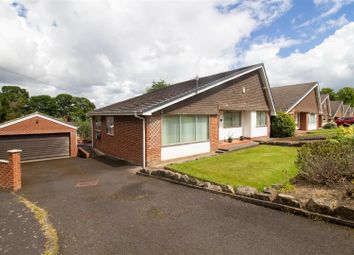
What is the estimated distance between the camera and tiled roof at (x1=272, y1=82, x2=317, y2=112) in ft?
76.9

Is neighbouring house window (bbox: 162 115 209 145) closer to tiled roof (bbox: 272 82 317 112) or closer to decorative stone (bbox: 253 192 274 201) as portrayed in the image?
decorative stone (bbox: 253 192 274 201)

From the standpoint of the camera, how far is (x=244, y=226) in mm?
4605

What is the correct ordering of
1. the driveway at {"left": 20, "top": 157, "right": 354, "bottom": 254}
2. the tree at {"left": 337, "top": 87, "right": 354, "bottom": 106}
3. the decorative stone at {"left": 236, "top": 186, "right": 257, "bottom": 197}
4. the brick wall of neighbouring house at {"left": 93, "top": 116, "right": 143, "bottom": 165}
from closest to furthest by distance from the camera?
the driveway at {"left": 20, "top": 157, "right": 354, "bottom": 254}, the decorative stone at {"left": 236, "top": 186, "right": 257, "bottom": 197}, the brick wall of neighbouring house at {"left": 93, "top": 116, "right": 143, "bottom": 165}, the tree at {"left": 337, "top": 87, "right": 354, "bottom": 106}

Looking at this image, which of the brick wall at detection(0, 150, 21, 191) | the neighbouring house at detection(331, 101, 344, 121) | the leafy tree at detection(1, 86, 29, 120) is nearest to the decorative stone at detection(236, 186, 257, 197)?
the brick wall at detection(0, 150, 21, 191)

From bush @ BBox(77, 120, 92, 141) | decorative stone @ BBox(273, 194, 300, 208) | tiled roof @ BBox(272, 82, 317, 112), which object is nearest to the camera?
decorative stone @ BBox(273, 194, 300, 208)

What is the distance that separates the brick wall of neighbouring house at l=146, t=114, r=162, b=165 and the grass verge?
532 centimetres

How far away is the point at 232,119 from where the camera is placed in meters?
17.0

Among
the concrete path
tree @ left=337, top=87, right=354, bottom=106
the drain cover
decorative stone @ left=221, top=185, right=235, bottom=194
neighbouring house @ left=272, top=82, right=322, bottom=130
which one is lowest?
the concrete path

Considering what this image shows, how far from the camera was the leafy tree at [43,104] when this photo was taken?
55531mm

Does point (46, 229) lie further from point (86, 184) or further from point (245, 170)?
point (245, 170)

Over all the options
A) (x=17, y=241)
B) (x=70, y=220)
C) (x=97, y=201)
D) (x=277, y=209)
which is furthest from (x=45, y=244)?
(x=277, y=209)

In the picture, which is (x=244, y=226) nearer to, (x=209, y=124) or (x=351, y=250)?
(x=351, y=250)

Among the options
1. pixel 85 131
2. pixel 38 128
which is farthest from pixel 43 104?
pixel 38 128

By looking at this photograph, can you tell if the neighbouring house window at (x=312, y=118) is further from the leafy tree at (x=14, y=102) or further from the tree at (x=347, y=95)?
the tree at (x=347, y=95)
